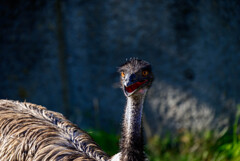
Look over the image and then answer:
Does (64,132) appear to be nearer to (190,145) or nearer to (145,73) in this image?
(145,73)

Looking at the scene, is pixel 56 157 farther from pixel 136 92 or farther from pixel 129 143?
pixel 136 92

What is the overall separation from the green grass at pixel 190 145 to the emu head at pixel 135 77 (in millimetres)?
→ 1450

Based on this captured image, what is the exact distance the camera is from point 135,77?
230 cm

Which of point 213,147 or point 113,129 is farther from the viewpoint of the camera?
point 113,129

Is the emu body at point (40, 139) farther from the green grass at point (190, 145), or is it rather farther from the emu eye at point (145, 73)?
the green grass at point (190, 145)

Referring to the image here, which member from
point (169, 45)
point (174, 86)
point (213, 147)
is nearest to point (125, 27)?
point (169, 45)

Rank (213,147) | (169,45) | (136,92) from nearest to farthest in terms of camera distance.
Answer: (136,92) → (213,147) → (169,45)

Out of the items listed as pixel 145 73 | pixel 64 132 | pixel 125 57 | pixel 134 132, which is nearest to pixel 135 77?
pixel 145 73

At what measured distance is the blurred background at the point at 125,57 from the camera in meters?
4.12

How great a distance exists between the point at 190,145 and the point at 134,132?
1936 mm

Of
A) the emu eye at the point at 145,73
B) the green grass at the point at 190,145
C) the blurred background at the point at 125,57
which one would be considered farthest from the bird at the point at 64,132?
the blurred background at the point at 125,57

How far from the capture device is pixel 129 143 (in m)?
2.32

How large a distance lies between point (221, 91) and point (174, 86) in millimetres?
549

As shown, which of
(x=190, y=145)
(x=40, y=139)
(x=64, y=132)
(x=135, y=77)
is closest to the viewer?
(x=135, y=77)
